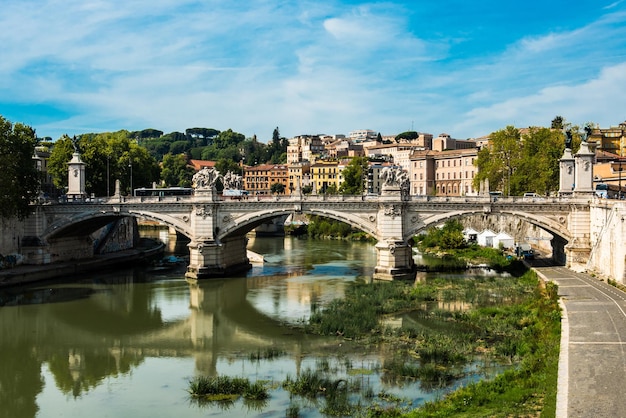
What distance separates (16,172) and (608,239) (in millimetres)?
31602

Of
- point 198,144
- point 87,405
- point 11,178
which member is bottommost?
point 87,405

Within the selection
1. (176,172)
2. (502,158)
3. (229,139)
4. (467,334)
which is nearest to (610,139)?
(502,158)

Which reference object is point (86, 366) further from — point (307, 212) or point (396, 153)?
point (396, 153)

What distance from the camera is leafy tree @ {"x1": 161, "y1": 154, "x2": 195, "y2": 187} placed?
354 ft

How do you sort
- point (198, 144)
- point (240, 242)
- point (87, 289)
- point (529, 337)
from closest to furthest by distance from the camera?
point (529, 337) → point (87, 289) → point (240, 242) → point (198, 144)

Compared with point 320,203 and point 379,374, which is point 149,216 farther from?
point 379,374

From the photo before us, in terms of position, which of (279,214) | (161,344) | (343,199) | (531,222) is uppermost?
(343,199)

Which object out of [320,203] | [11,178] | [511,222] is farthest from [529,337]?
[511,222]

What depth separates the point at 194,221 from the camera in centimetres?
4109

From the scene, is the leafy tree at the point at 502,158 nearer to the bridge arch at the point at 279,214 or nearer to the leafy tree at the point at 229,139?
the bridge arch at the point at 279,214

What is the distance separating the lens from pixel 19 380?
22.3 meters

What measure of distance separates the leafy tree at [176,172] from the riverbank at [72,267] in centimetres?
5238

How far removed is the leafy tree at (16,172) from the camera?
38406 mm

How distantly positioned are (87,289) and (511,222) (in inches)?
1391
